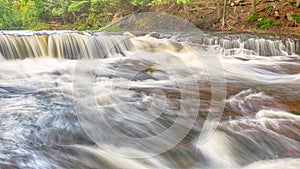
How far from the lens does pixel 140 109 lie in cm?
450

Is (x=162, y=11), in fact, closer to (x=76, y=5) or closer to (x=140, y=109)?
(x=76, y=5)

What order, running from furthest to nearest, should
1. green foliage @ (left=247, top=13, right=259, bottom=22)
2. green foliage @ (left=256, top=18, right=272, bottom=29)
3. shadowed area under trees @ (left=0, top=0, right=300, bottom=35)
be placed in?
1. green foliage @ (left=247, top=13, right=259, bottom=22)
2. shadowed area under trees @ (left=0, top=0, right=300, bottom=35)
3. green foliage @ (left=256, top=18, right=272, bottom=29)

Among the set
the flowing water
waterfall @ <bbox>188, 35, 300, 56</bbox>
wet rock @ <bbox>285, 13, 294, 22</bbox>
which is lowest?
the flowing water

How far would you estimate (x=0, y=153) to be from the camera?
2.89m

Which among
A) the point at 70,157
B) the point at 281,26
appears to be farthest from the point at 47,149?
the point at 281,26

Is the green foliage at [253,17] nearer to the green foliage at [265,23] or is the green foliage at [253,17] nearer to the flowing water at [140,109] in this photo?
the green foliage at [265,23]

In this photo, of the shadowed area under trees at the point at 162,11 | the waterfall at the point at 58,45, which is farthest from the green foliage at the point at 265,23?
the waterfall at the point at 58,45

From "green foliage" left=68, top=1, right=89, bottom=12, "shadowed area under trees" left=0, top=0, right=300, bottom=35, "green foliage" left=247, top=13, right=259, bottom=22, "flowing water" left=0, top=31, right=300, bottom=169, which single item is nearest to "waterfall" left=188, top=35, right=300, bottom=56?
"flowing water" left=0, top=31, right=300, bottom=169

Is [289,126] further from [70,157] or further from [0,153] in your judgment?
[0,153]

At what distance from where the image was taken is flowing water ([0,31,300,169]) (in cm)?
306

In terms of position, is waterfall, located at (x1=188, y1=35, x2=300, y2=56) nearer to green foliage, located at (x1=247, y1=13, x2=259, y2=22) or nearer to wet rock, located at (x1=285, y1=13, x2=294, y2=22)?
wet rock, located at (x1=285, y1=13, x2=294, y2=22)

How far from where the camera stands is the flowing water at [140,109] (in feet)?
10.0

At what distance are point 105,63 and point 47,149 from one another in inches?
216

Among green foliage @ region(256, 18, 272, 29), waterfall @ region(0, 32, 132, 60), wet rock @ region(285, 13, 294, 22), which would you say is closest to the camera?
waterfall @ region(0, 32, 132, 60)
